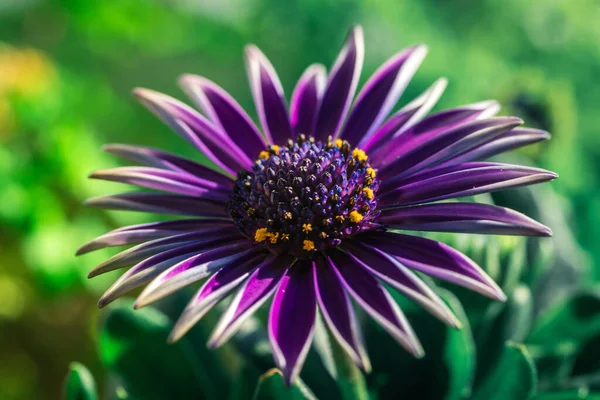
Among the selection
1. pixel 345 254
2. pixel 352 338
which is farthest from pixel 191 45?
pixel 352 338

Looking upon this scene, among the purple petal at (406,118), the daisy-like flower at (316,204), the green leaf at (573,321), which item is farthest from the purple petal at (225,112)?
the green leaf at (573,321)

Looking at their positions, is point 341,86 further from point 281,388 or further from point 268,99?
point 281,388

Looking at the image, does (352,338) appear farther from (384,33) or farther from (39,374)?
(384,33)

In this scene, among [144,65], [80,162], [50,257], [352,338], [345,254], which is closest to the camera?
[352,338]

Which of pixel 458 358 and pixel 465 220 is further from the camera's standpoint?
pixel 458 358

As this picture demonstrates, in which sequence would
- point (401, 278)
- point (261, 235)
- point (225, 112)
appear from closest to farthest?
point (401, 278), point (261, 235), point (225, 112)

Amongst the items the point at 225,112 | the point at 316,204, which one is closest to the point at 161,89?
the point at 225,112
